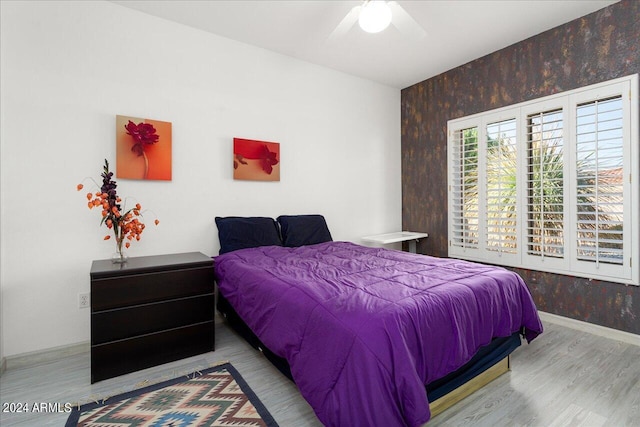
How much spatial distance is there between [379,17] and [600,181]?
2.32m

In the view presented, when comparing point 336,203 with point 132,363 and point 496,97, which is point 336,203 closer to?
point 496,97

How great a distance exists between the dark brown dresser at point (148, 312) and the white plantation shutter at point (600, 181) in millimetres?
3217

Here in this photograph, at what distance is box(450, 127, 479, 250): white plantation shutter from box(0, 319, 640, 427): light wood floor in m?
1.45

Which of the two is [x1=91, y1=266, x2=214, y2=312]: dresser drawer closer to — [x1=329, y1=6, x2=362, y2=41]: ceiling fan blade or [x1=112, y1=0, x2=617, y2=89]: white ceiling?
[x1=329, y1=6, x2=362, y2=41]: ceiling fan blade

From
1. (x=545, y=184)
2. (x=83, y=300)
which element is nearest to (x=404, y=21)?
(x=545, y=184)

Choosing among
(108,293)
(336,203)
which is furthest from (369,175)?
(108,293)

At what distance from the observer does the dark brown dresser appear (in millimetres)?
1991

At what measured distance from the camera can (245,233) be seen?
299cm

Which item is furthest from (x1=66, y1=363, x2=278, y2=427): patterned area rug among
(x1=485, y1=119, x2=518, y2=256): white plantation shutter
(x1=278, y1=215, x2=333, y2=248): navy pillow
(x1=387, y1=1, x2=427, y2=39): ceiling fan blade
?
(x1=485, y1=119, x2=518, y2=256): white plantation shutter

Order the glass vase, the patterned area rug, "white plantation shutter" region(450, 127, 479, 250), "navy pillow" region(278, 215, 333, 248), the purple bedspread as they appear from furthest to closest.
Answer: "white plantation shutter" region(450, 127, 479, 250) < "navy pillow" region(278, 215, 333, 248) < the glass vase < the patterned area rug < the purple bedspread

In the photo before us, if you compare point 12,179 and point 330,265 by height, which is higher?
point 12,179

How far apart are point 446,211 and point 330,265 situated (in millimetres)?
2299

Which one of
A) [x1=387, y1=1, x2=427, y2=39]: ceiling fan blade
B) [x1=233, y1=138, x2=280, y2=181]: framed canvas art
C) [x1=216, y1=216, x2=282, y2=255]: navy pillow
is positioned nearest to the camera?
[x1=387, y1=1, x2=427, y2=39]: ceiling fan blade

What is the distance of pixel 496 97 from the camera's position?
3430mm
